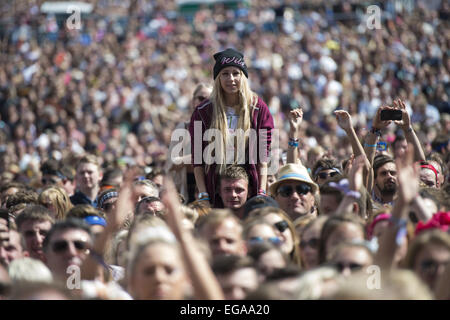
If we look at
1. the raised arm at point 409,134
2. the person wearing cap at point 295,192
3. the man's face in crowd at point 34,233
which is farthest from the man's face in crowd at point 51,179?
the raised arm at point 409,134

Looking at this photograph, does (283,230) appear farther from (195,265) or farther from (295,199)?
(195,265)

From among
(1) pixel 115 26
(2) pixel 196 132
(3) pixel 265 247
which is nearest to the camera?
(3) pixel 265 247

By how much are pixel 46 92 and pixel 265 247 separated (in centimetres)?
1325

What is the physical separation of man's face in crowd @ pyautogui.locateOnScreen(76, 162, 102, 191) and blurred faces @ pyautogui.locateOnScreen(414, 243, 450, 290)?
16.5ft

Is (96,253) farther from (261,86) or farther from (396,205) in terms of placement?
(261,86)

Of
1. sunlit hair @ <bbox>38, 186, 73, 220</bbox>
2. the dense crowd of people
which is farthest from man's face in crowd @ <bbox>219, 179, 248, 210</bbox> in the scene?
sunlit hair @ <bbox>38, 186, 73, 220</bbox>

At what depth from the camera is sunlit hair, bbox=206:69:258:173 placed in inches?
256

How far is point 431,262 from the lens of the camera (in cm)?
397

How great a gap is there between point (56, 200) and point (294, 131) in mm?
2374

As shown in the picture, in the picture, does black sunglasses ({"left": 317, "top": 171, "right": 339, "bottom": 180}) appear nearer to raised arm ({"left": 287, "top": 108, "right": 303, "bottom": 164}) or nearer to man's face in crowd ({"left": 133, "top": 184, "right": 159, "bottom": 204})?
raised arm ({"left": 287, "top": 108, "right": 303, "bottom": 164})
